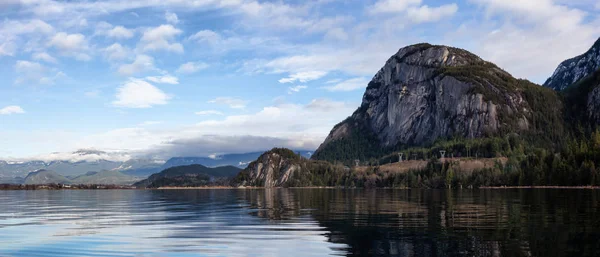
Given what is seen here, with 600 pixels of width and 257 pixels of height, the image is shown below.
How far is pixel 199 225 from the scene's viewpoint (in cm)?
6850

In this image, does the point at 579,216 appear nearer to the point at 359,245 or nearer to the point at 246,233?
the point at 359,245

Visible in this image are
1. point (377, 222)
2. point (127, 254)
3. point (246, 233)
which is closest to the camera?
point (127, 254)

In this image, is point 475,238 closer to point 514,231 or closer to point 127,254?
point 514,231

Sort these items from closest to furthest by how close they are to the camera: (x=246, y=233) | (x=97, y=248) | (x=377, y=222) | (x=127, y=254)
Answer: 1. (x=127, y=254)
2. (x=97, y=248)
3. (x=246, y=233)
4. (x=377, y=222)

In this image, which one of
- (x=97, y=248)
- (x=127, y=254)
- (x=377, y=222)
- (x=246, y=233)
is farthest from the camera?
(x=377, y=222)

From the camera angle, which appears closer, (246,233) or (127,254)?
(127,254)

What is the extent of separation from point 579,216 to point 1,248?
69.6 m

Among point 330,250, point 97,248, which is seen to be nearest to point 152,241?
point 97,248

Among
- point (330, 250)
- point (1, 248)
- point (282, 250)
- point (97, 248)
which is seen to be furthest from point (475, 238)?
point (1, 248)

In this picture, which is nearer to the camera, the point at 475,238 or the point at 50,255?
the point at 50,255

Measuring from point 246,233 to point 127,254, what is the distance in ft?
54.9

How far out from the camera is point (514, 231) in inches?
2060

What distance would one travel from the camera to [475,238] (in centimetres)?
4734

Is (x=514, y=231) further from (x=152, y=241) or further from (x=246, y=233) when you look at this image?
(x=152, y=241)
